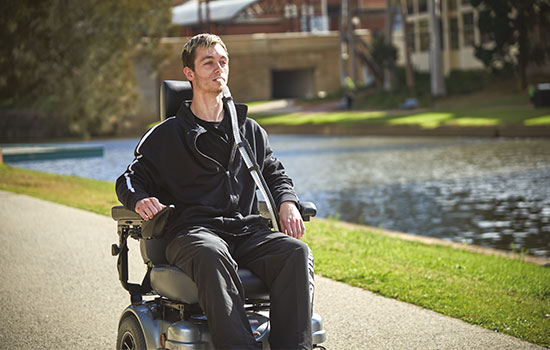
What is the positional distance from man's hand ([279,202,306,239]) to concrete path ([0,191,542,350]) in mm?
1082

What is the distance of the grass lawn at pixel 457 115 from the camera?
27453mm

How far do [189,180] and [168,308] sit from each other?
0.67 metres

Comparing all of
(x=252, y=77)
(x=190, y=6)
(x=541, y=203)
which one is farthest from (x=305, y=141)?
(x=190, y=6)

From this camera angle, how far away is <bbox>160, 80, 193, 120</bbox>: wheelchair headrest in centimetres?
479

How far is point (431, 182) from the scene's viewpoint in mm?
16609

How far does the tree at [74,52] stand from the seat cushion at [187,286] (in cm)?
1673

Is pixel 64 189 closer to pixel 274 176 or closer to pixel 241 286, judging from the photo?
pixel 274 176

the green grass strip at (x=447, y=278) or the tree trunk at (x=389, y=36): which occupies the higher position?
the tree trunk at (x=389, y=36)

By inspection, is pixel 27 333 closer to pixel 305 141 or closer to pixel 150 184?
pixel 150 184

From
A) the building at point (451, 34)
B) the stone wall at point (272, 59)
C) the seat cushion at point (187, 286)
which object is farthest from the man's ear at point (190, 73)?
the stone wall at point (272, 59)

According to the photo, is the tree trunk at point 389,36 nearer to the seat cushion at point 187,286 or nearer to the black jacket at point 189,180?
the black jacket at point 189,180

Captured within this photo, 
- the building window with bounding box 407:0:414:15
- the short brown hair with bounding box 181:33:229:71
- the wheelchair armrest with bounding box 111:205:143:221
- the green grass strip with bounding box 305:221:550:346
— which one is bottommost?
the green grass strip with bounding box 305:221:550:346

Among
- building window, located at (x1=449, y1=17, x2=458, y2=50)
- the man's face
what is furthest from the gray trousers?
building window, located at (x1=449, y1=17, x2=458, y2=50)

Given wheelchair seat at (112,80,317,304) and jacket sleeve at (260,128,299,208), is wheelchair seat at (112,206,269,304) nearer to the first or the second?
wheelchair seat at (112,80,317,304)
